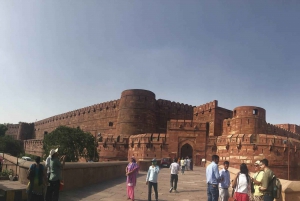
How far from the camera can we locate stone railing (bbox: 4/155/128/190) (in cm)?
584

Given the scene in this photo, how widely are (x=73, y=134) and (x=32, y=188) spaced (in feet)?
67.5

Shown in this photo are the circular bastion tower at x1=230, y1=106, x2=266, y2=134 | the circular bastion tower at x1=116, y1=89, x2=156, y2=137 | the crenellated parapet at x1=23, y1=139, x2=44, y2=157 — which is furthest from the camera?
the crenellated parapet at x1=23, y1=139, x2=44, y2=157

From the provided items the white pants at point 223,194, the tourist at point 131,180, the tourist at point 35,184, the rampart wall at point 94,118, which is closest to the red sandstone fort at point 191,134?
the rampart wall at point 94,118

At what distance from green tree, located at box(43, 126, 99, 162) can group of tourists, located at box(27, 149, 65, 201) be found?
62.2 ft

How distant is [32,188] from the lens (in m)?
4.63

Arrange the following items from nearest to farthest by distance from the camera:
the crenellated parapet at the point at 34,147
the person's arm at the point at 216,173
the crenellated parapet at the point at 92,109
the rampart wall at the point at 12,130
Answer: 1. the person's arm at the point at 216,173
2. the crenellated parapet at the point at 92,109
3. the crenellated parapet at the point at 34,147
4. the rampart wall at the point at 12,130

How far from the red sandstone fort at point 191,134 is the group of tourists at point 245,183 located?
12.4 m

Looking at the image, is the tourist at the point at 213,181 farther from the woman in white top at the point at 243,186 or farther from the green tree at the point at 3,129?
the green tree at the point at 3,129

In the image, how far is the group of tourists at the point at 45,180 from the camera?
4637mm

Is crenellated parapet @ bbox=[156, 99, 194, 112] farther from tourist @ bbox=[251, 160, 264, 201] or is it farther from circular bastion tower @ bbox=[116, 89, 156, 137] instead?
tourist @ bbox=[251, 160, 264, 201]

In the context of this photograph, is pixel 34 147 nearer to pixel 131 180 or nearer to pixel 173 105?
pixel 173 105

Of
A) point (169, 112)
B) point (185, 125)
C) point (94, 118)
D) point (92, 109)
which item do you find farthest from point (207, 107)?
point (92, 109)

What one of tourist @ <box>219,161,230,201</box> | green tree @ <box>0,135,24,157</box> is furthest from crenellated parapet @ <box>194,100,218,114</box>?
green tree @ <box>0,135,24,157</box>

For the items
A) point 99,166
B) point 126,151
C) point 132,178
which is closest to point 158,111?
point 126,151
